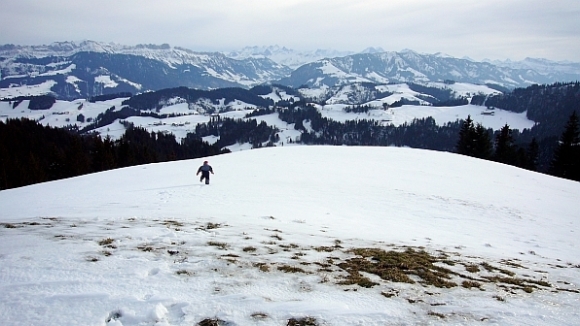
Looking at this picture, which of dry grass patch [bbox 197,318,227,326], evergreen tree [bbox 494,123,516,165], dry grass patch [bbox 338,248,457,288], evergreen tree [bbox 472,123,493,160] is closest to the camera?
dry grass patch [bbox 197,318,227,326]

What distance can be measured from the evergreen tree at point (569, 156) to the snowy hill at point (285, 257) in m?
50.0

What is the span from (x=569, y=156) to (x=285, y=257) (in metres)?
77.8

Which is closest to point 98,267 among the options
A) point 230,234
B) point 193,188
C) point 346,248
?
point 230,234

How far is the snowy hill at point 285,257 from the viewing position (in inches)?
245

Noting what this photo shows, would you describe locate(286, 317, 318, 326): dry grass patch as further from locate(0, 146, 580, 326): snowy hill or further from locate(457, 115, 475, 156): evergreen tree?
locate(457, 115, 475, 156): evergreen tree

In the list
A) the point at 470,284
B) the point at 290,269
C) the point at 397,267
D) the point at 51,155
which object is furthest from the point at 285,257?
the point at 51,155

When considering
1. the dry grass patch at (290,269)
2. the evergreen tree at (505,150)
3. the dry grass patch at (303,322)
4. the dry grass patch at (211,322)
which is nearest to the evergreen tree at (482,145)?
the evergreen tree at (505,150)

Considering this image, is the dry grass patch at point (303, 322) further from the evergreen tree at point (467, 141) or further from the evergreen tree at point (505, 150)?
the evergreen tree at point (505, 150)

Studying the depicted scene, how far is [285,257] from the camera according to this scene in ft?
31.4

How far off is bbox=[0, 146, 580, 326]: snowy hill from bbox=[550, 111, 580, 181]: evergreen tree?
50.0m

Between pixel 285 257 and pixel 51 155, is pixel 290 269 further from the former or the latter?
pixel 51 155

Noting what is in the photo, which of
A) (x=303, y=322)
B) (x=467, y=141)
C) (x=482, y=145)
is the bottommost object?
(x=303, y=322)

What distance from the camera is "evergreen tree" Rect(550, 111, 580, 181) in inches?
2436

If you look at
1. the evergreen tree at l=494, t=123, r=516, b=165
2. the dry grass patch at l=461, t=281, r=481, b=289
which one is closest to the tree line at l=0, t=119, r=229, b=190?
the dry grass patch at l=461, t=281, r=481, b=289
